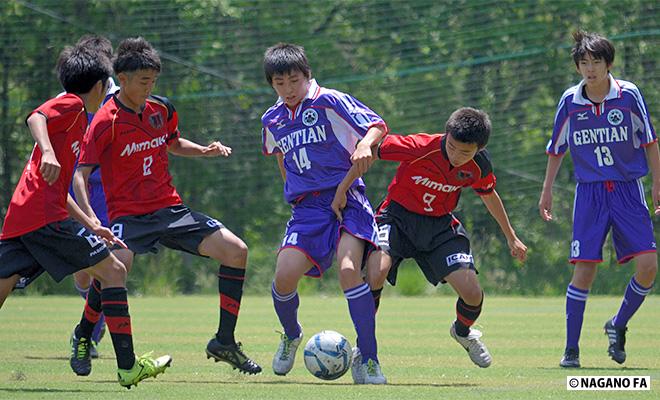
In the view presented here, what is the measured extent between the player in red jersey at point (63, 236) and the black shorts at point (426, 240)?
1.87 meters

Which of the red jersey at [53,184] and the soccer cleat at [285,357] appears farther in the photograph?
the soccer cleat at [285,357]

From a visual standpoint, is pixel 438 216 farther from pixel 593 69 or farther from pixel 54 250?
pixel 54 250

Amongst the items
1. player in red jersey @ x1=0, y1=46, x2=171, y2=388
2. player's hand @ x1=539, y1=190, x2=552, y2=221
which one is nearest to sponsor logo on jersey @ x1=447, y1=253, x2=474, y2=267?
player's hand @ x1=539, y1=190, x2=552, y2=221

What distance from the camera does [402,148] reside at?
25.5ft

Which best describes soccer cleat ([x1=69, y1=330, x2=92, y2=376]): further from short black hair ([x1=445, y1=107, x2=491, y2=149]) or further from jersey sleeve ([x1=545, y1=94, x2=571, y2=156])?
jersey sleeve ([x1=545, y1=94, x2=571, y2=156])

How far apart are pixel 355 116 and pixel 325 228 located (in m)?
0.66

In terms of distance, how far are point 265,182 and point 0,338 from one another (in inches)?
296

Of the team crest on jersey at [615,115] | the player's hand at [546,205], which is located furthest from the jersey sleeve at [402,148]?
the team crest on jersey at [615,115]

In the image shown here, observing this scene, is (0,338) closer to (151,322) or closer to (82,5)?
(151,322)

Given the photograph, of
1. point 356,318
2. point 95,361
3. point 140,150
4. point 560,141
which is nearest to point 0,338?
point 95,361

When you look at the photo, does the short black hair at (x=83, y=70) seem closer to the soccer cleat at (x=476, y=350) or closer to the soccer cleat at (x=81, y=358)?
the soccer cleat at (x=81, y=358)

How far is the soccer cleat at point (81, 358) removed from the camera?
7277 mm

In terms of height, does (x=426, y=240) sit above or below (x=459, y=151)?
below

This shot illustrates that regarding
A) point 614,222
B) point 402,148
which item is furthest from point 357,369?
point 614,222
